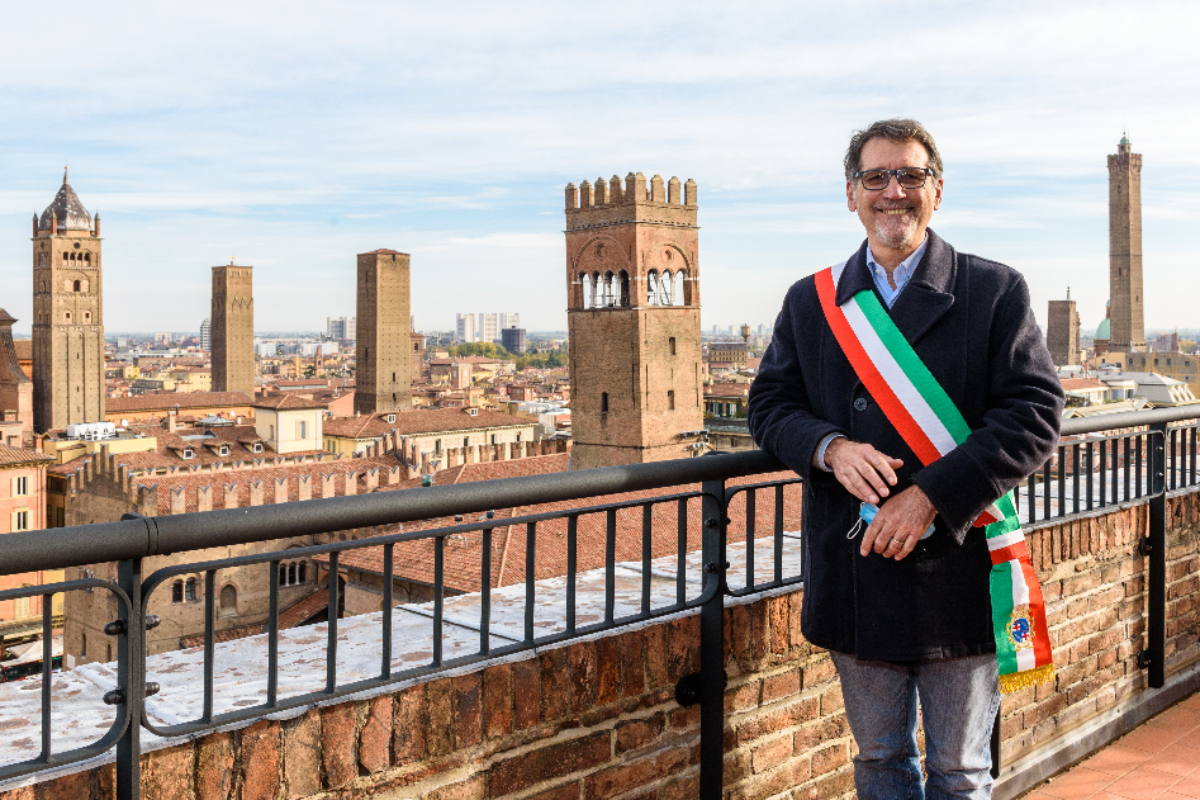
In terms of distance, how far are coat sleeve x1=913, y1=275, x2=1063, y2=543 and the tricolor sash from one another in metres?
0.07

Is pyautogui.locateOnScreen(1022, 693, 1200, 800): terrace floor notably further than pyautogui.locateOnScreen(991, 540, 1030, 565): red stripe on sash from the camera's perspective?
Yes

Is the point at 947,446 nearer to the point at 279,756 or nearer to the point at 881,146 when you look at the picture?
the point at 881,146

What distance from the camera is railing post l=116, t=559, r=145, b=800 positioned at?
158cm

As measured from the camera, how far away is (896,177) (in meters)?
1.99

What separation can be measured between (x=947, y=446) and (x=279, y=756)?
4.31ft

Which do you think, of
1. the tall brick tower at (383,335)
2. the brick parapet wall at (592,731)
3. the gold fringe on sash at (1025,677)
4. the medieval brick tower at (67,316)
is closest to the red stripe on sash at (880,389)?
the gold fringe on sash at (1025,677)

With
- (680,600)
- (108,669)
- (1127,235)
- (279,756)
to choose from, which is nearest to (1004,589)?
(680,600)

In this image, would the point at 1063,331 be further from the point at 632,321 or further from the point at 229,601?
the point at 229,601

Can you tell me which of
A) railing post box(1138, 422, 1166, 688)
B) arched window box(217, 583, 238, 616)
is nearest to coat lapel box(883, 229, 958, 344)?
railing post box(1138, 422, 1166, 688)

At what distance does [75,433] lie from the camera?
178 feet

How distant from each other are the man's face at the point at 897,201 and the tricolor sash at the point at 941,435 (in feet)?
0.40

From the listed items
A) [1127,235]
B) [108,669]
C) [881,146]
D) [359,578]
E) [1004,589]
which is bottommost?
[359,578]

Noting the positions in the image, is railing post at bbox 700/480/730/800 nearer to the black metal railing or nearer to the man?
the black metal railing

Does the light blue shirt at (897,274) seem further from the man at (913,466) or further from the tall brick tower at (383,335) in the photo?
the tall brick tower at (383,335)
